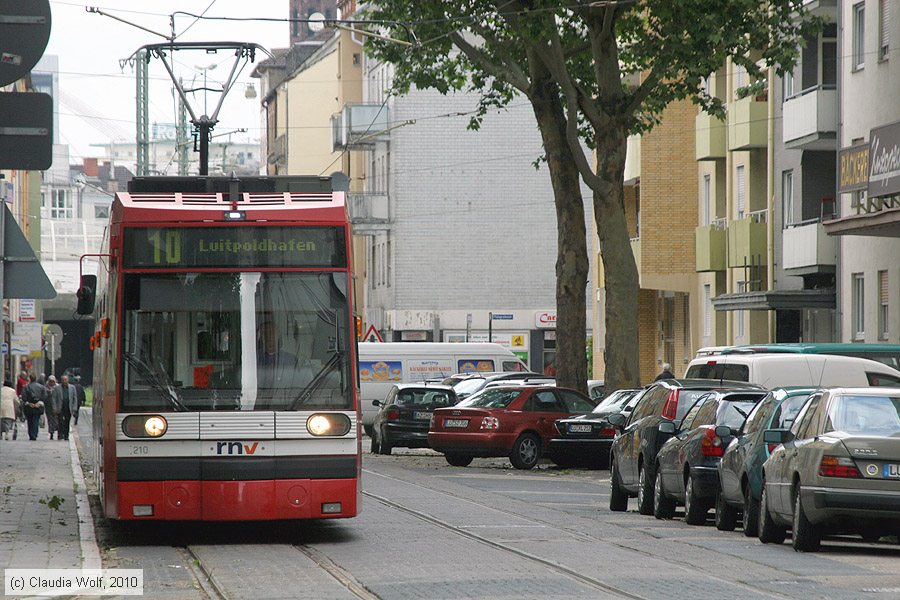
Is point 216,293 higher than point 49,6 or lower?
lower

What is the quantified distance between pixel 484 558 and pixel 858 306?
27723 mm

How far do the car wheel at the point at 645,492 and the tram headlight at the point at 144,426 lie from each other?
725cm

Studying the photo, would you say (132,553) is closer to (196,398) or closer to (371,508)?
(196,398)

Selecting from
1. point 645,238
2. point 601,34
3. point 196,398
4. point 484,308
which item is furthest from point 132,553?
point 484,308

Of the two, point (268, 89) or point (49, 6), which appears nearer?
point (49, 6)

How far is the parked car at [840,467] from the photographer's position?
14.8 m

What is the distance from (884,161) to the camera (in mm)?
32781

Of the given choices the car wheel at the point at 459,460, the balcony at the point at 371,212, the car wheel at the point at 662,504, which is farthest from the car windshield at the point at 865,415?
the balcony at the point at 371,212

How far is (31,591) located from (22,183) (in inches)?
3305

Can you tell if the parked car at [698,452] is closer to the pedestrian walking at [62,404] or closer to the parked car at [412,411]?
the parked car at [412,411]

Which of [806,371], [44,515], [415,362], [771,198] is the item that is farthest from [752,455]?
[415,362]

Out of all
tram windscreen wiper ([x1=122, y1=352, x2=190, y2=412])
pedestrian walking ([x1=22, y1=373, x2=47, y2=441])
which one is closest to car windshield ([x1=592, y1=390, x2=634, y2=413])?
Result: tram windscreen wiper ([x1=122, y1=352, x2=190, y2=412])

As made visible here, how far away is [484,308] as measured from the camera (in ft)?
233

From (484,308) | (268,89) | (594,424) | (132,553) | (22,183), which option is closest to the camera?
(132,553)
